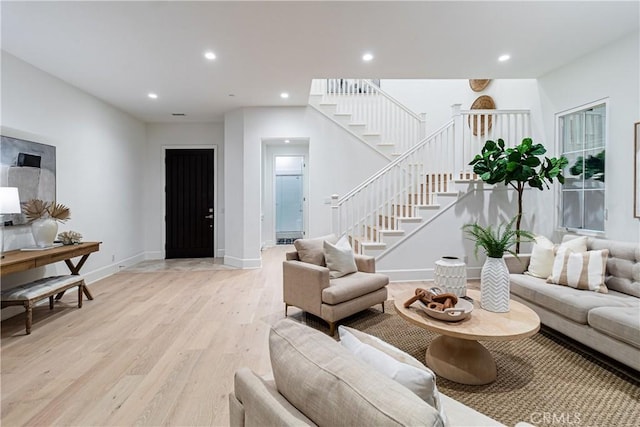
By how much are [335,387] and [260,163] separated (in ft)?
16.3

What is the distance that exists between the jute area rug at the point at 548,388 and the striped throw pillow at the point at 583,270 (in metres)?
0.55

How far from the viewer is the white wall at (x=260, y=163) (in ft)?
17.5

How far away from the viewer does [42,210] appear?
3.41m

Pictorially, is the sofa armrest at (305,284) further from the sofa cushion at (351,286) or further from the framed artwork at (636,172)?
the framed artwork at (636,172)

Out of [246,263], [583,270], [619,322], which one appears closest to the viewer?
[619,322]

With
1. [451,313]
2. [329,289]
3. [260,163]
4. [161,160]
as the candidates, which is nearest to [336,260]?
[329,289]

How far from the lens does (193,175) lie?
20.5ft

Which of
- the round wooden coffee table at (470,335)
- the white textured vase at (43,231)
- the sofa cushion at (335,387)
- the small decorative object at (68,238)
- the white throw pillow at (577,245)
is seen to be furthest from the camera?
the small decorative object at (68,238)

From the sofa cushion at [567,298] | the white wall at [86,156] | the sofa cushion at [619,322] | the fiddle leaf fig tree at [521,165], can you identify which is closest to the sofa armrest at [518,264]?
the sofa cushion at [567,298]

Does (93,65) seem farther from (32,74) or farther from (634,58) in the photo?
(634,58)

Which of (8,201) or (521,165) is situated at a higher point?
(521,165)

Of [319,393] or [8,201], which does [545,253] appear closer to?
[319,393]

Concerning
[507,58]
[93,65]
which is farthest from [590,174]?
[93,65]

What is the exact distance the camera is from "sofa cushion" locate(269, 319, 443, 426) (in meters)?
0.63
